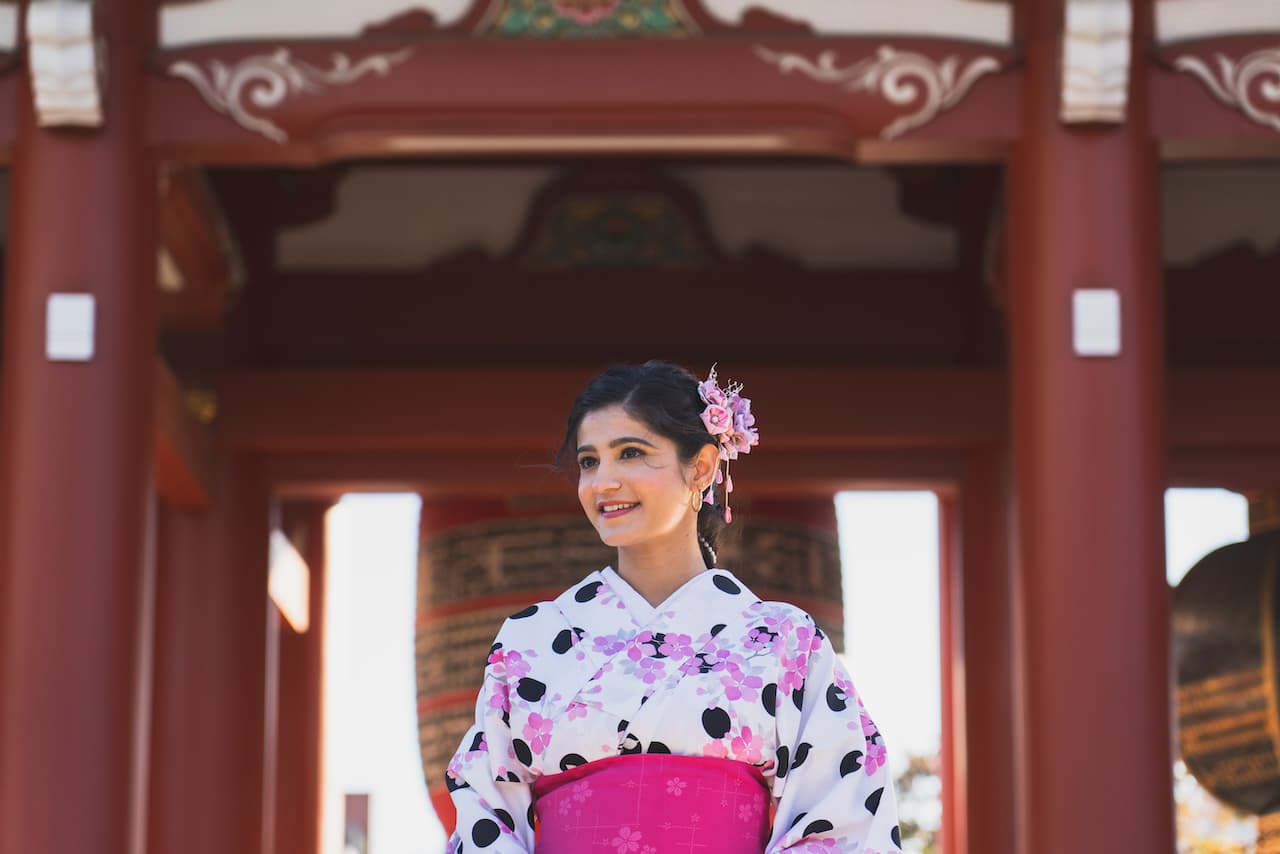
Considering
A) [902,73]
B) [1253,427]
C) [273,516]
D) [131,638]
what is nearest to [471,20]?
[902,73]

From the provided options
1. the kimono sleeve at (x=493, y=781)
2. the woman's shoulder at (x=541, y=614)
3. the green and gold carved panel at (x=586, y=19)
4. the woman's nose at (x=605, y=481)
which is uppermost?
the green and gold carved panel at (x=586, y=19)

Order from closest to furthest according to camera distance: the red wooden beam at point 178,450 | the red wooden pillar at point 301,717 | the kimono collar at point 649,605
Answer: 1. the kimono collar at point 649,605
2. the red wooden beam at point 178,450
3. the red wooden pillar at point 301,717

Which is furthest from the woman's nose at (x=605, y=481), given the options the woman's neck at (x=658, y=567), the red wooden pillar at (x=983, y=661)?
the red wooden pillar at (x=983, y=661)

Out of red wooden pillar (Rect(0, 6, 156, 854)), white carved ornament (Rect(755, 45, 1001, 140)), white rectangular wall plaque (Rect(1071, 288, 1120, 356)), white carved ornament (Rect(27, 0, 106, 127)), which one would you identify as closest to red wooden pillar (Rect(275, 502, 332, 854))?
red wooden pillar (Rect(0, 6, 156, 854))

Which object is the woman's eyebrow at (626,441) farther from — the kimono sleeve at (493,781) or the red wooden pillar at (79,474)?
the red wooden pillar at (79,474)

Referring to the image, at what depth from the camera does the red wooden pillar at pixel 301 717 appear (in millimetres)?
8930

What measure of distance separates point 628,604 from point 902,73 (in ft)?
10.6

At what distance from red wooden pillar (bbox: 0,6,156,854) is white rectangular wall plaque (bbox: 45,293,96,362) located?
0.02 metres

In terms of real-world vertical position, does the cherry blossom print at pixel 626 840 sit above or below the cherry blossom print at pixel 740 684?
below

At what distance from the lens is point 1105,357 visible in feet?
20.1

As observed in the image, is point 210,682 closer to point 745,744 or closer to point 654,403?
point 654,403

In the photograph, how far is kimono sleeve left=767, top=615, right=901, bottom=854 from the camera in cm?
332

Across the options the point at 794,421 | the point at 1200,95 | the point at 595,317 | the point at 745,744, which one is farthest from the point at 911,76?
the point at 745,744

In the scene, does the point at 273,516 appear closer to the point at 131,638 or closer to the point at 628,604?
the point at 131,638
